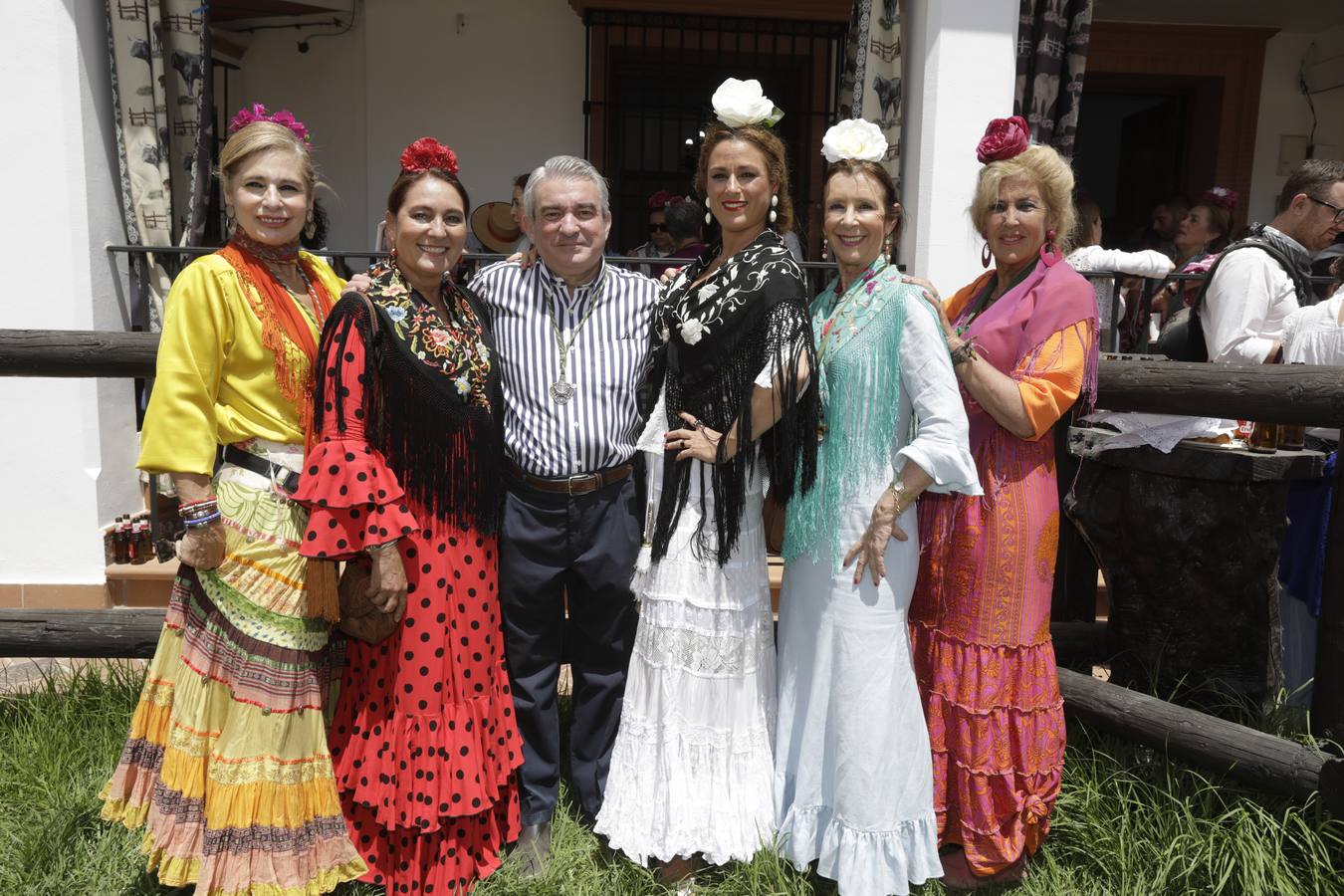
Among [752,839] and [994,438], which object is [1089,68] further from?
[752,839]

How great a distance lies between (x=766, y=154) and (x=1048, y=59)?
12.5 ft

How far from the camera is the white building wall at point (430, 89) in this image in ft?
23.1

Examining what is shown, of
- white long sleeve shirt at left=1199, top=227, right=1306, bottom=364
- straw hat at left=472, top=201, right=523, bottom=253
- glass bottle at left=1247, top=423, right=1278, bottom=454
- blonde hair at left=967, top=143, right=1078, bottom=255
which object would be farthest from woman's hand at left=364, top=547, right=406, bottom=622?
straw hat at left=472, top=201, right=523, bottom=253

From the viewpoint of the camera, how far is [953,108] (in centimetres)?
467

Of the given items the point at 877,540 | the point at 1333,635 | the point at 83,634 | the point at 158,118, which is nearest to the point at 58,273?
the point at 158,118

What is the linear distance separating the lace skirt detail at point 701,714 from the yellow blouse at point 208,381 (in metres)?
1.04

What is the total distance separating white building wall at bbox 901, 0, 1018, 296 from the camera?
4613 mm

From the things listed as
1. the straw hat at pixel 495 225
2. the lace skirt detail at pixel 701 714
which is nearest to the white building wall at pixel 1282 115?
the straw hat at pixel 495 225

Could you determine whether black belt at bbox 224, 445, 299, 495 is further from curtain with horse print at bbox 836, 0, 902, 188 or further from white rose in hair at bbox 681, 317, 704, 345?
curtain with horse print at bbox 836, 0, 902, 188

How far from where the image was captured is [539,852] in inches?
102

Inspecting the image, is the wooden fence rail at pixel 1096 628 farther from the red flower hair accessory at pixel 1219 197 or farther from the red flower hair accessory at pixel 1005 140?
the red flower hair accessory at pixel 1219 197

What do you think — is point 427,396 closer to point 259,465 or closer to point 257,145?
point 259,465

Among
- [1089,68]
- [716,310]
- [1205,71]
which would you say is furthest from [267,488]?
[1205,71]

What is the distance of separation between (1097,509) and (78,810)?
11.3ft
